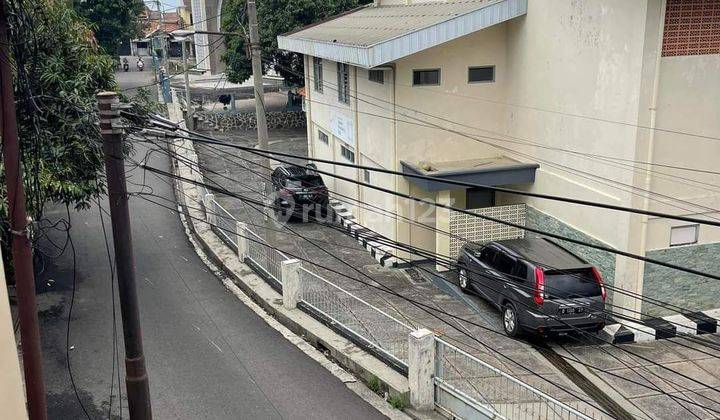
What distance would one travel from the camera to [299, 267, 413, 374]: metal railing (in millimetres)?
11539

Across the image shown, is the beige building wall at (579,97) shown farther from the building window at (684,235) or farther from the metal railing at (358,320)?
the metal railing at (358,320)

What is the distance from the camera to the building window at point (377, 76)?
17944mm

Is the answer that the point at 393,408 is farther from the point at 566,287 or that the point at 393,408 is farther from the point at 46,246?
the point at 46,246

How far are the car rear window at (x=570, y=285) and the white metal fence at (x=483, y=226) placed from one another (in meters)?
4.09

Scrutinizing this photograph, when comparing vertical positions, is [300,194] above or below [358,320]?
above

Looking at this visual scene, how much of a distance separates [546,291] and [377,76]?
28.3ft

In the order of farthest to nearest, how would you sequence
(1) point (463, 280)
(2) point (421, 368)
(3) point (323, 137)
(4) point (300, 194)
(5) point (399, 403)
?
1. (3) point (323, 137)
2. (4) point (300, 194)
3. (1) point (463, 280)
4. (5) point (399, 403)
5. (2) point (421, 368)

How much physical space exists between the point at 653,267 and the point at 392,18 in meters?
11.4

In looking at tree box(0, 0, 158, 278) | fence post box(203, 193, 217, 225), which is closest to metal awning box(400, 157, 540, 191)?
fence post box(203, 193, 217, 225)

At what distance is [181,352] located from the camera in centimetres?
1234

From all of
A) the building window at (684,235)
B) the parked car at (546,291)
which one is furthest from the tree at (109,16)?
the building window at (684,235)

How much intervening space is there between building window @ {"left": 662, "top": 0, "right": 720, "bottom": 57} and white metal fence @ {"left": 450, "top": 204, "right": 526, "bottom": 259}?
5.49 metres

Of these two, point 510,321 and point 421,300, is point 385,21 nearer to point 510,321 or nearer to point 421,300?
point 421,300

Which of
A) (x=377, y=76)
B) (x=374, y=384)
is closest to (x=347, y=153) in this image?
(x=377, y=76)
